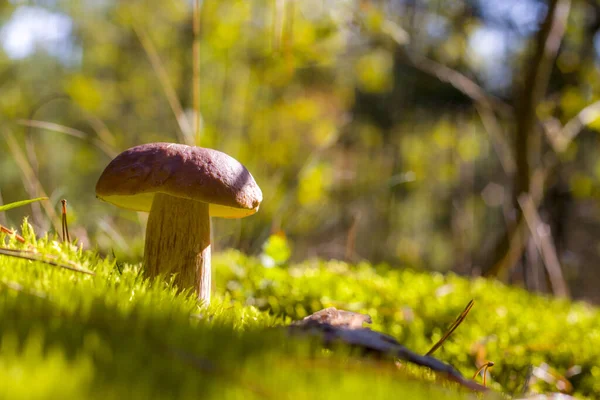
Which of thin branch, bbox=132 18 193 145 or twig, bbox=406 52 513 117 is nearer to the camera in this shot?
thin branch, bbox=132 18 193 145

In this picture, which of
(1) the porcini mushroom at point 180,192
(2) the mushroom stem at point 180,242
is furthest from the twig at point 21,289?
(2) the mushroom stem at point 180,242

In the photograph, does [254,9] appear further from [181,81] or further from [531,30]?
[531,30]

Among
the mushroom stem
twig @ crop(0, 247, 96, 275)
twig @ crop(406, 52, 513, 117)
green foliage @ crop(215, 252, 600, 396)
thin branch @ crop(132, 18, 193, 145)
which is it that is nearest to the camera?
twig @ crop(0, 247, 96, 275)

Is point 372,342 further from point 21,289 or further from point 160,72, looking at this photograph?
point 160,72

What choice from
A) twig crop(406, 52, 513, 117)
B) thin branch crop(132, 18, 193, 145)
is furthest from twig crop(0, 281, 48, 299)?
twig crop(406, 52, 513, 117)

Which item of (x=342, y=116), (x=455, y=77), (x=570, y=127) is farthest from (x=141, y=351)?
(x=570, y=127)

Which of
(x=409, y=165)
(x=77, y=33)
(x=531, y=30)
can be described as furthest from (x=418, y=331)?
(x=77, y=33)

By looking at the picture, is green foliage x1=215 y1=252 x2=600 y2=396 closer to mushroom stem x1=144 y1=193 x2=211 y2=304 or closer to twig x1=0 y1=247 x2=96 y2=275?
mushroom stem x1=144 y1=193 x2=211 y2=304
